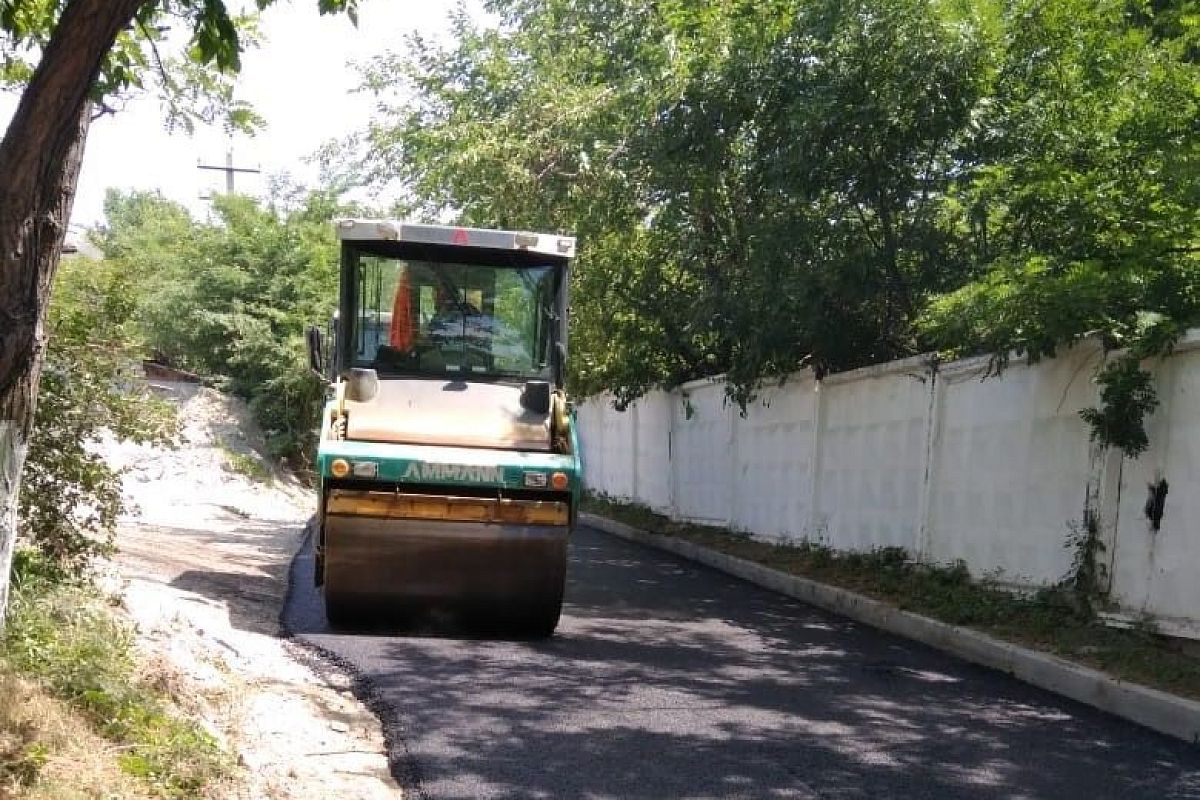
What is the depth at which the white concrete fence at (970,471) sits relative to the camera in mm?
7891

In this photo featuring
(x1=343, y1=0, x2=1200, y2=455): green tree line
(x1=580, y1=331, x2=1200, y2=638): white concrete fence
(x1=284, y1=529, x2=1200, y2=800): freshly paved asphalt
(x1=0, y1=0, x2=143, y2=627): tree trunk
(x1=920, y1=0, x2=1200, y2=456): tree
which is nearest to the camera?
(x1=0, y1=0, x2=143, y2=627): tree trunk

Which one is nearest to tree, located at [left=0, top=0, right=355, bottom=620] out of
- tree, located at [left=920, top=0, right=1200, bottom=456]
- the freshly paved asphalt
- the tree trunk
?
the tree trunk

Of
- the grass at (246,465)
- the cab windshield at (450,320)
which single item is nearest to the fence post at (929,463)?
the cab windshield at (450,320)

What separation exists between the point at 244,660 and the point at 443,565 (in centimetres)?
156

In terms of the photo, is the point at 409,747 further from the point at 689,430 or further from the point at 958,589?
the point at 689,430

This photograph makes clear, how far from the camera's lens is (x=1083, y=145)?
10.2 m

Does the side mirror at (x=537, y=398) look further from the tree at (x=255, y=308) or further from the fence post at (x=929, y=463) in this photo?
the tree at (x=255, y=308)

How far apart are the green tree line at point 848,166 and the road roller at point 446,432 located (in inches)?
131

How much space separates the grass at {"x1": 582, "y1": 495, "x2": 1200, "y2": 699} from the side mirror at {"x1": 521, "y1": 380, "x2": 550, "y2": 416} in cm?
359

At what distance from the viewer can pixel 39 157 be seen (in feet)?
14.8

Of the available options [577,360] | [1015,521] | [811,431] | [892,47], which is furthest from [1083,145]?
[577,360]

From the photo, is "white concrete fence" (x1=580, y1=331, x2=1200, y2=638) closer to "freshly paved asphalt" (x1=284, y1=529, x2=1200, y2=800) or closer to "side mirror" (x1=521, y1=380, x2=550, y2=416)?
"freshly paved asphalt" (x1=284, y1=529, x2=1200, y2=800)

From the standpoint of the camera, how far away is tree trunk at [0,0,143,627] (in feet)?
14.7

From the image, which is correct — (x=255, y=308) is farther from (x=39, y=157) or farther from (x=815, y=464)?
Result: (x=39, y=157)
